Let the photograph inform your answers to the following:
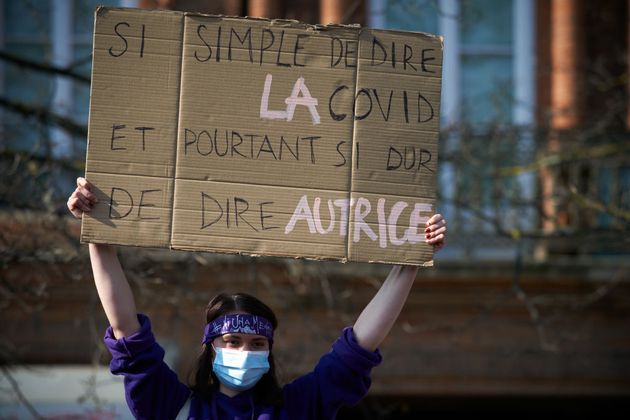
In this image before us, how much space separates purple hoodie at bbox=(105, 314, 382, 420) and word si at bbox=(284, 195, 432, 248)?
0.34 metres

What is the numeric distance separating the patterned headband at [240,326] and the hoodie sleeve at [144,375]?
204 millimetres

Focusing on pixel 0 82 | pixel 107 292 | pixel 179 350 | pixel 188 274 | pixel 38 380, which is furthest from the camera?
pixel 0 82

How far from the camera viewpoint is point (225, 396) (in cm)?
383

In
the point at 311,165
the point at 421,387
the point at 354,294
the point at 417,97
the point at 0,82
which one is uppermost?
the point at 0,82

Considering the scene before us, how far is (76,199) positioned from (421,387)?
6936 mm

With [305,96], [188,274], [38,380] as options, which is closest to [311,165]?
[305,96]

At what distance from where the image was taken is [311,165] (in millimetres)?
3943

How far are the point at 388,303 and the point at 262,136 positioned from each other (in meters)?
0.71

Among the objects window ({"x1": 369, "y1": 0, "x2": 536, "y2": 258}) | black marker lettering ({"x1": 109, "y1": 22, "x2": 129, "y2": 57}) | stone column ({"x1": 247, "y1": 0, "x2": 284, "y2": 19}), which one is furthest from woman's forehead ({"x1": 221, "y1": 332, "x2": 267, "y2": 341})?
stone column ({"x1": 247, "y1": 0, "x2": 284, "y2": 19})

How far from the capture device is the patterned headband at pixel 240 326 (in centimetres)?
385

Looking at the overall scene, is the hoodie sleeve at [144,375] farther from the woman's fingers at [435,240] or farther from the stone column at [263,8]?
the stone column at [263,8]

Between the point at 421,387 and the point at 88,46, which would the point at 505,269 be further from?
the point at 88,46

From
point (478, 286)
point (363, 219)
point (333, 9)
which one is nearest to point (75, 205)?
point (363, 219)

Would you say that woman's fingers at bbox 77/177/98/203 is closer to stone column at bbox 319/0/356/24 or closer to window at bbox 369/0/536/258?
window at bbox 369/0/536/258
